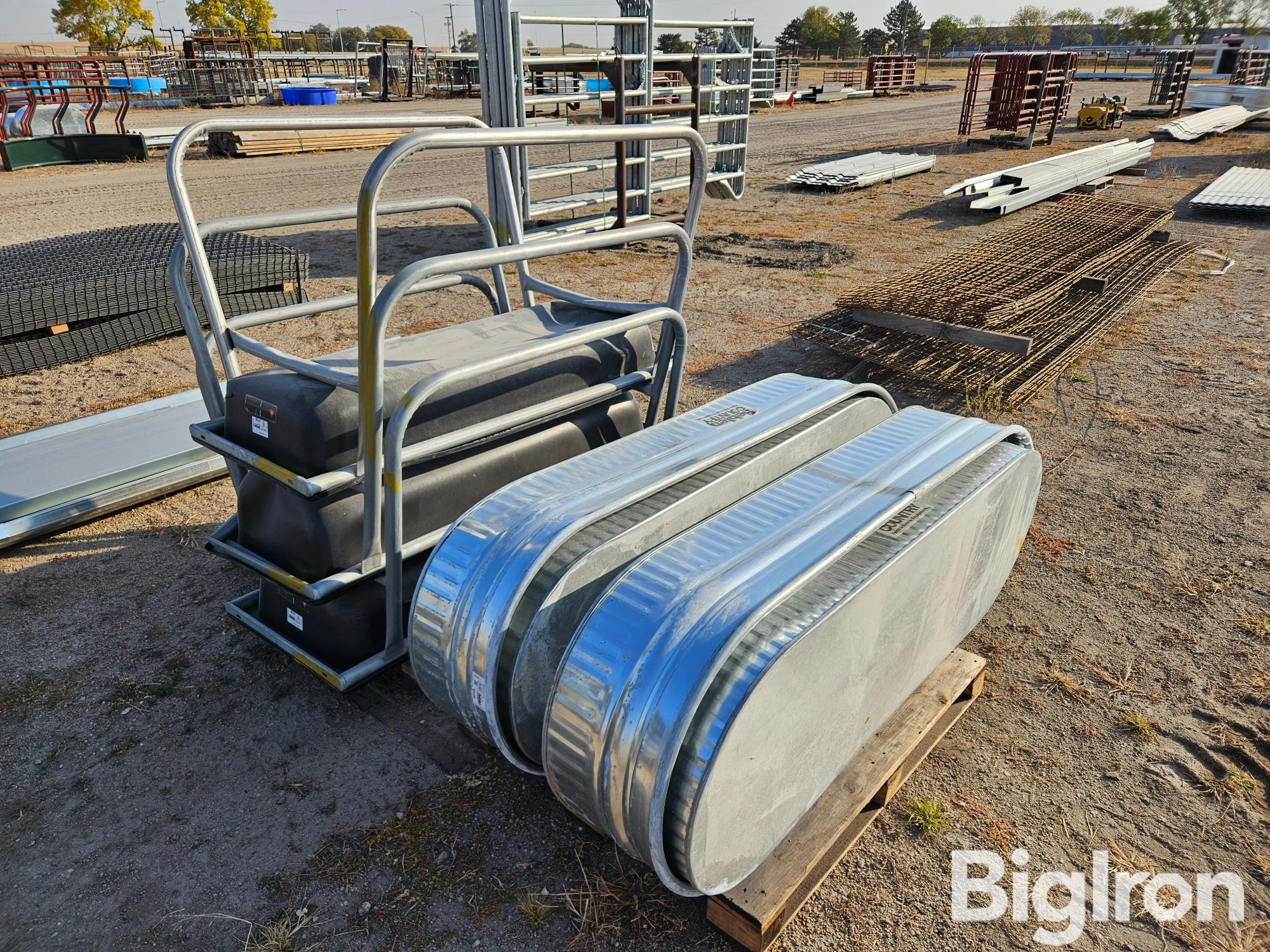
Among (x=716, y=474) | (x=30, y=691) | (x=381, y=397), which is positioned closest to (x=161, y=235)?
(x=30, y=691)

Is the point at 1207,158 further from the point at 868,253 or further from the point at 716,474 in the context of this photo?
the point at 716,474

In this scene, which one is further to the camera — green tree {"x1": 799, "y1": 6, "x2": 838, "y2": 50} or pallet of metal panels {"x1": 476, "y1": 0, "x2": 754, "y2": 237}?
green tree {"x1": 799, "y1": 6, "x2": 838, "y2": 50}

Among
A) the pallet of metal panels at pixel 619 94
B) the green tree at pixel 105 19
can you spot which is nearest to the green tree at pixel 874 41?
the green tree at pixel 105 19

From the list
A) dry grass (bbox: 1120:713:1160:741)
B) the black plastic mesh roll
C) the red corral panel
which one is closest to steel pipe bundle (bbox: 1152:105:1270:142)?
the red corral panel

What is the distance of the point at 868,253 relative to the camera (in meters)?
8.73

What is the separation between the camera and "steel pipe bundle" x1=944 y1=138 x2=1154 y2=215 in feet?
34.2

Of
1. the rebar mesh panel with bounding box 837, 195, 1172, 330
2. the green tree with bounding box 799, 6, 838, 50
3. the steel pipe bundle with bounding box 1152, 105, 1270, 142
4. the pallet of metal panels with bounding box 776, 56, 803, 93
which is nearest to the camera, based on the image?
the rebar mesh panel with bounding box 837, 195, 1172, 330

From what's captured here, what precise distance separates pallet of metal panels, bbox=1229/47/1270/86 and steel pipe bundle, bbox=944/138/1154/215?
18449 millimetres

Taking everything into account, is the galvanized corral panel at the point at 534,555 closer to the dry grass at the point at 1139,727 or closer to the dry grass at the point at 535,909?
the dry grass at the point at 535,909

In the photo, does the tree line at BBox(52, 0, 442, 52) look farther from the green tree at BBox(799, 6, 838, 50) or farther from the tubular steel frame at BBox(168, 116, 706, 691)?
the tubular steel frame at BBox(168, 116, 706, 691)

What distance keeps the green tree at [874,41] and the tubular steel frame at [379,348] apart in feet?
284

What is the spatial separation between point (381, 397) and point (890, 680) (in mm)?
1641

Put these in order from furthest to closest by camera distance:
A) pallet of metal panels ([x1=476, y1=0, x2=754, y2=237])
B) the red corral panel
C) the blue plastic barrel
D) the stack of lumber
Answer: the blue plastic barrel
the red corral panel
the stack of lumber
pallet of metal panels ([x1=476, y1=0, x2=754, y2=237])

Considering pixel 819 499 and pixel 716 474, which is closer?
pixel 819 499
